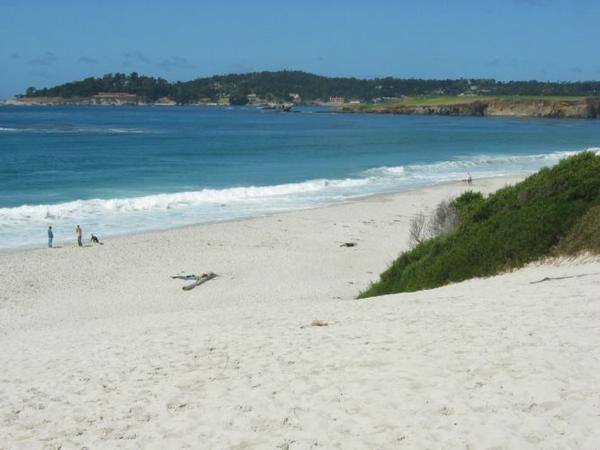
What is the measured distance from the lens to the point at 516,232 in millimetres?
14250

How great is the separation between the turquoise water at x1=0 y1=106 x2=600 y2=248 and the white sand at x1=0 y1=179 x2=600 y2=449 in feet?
52.1

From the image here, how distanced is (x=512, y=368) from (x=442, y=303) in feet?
12.4

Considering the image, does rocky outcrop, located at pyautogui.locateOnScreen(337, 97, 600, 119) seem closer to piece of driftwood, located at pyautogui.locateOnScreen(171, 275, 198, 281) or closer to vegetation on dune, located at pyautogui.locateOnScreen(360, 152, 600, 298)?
vegetation on dune, located at pyautogui.locateOnScreen(360, 152, 600, 298)

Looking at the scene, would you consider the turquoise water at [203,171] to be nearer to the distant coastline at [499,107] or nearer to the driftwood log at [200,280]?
the driftwood log at [200,280]

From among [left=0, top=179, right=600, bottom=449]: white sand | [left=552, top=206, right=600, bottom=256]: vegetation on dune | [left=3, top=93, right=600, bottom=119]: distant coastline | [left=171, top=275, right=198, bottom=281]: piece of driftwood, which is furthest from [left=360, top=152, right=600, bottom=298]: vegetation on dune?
[left=3, top=93, right=600, bottom=119]: distant coastline

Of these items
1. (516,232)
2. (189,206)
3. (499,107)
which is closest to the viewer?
(516,232)

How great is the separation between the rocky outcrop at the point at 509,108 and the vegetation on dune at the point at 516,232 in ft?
461

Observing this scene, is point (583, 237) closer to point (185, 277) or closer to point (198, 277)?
point (198, 277)

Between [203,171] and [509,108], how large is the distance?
407 ft

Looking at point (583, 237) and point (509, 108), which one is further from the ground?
point (509, 108)

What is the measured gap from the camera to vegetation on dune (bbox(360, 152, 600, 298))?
45.2 feet

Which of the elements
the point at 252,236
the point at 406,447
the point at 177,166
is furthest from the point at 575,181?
Answer: the point at 177,166

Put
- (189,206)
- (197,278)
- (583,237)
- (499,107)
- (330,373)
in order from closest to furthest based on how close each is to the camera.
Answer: (330,373), (583,237), (197,278), (189,206), (499,107)

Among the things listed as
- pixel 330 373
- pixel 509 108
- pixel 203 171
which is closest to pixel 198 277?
pixel 330 373
